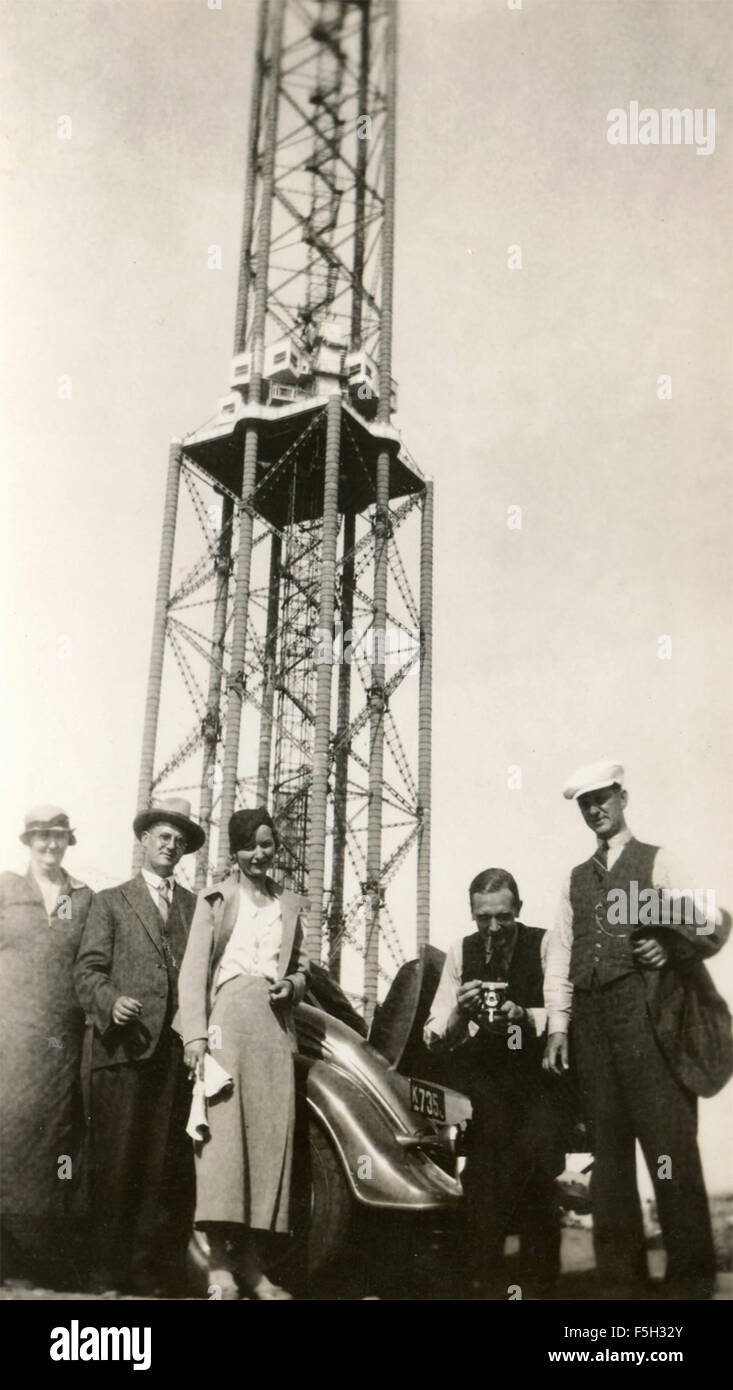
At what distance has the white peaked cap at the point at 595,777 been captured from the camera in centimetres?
475

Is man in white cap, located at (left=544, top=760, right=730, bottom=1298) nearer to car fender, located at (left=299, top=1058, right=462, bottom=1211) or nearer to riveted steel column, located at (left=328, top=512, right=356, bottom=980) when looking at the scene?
car fender, located at (left=299, top=1058, right=462, bottom=1211)

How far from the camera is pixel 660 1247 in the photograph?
4387 millimetres

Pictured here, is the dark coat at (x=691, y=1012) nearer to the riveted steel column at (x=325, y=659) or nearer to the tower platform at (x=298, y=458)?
the riveted steel column at (x=325, y=659)

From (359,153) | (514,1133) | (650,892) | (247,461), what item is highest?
(359,153)

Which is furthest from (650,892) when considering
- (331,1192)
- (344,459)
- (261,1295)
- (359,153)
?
(359,153)

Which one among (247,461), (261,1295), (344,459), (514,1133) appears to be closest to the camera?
(261,1295)

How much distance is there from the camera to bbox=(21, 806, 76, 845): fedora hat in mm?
5008

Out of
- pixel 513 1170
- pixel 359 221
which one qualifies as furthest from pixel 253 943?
pixel 359 221

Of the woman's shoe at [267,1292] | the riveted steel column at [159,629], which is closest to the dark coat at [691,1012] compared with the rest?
the woman's shoe at [267,1292]

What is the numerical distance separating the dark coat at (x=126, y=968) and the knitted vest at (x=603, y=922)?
5.22 ft

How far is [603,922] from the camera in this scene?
4652 mm

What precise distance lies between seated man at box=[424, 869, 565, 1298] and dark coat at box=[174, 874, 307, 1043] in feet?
2.12
